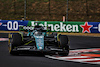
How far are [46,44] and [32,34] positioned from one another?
3.64 feet

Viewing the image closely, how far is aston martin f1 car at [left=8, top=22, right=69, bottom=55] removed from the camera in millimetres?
9875

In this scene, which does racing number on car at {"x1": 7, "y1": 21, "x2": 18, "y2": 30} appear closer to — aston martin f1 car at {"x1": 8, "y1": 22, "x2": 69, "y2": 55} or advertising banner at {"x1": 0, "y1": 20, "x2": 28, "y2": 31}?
advertising banner at {"x1": 0, "y1": 20, "x2": 28, "y2": 31}

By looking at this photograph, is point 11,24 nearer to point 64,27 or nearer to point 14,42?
point 64,27

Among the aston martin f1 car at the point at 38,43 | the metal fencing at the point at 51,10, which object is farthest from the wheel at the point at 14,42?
the metal fencing at the point at 51,10

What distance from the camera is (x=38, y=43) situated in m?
9.97

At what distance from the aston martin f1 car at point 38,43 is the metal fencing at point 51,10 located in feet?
82.8

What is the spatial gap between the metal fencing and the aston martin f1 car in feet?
82.8

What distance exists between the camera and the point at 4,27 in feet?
78.5

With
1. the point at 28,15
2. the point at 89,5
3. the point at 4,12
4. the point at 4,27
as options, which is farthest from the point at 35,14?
the point at 4,27

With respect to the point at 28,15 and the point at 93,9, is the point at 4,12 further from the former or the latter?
the point at 93,9

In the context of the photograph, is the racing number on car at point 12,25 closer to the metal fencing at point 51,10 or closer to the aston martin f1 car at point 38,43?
the metal fencing at point 51,10

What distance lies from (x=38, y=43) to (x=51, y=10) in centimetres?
2699

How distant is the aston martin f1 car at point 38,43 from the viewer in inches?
389

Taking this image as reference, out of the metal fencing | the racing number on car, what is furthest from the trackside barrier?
the metal fencing
